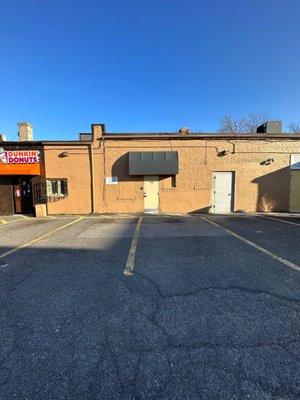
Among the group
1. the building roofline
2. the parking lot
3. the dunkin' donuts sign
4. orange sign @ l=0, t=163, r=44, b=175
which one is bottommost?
the parking lot

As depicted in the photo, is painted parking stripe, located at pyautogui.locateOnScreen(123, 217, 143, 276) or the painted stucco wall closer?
painted parking stripe, located at pyautogui.locateOnScreen(123, 217, 143, 276)

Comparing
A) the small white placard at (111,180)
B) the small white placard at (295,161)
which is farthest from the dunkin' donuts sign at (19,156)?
the small white placard at (295,161)

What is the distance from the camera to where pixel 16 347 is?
2529 mm

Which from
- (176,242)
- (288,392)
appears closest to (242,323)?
(288,392)

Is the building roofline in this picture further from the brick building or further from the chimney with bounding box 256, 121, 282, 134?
the chimney with bounding box 256, 121, 282, 134

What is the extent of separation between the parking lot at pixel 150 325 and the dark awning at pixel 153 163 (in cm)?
862

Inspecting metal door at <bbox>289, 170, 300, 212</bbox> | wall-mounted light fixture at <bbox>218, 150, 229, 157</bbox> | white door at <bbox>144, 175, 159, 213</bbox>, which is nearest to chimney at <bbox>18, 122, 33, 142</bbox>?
white door at <bbox>144, 175, 159, 213</bbox>

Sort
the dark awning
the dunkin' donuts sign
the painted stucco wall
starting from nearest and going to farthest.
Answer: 1. the dark awning
2. the dunkin' donuts sign
3. the painted stucco wall

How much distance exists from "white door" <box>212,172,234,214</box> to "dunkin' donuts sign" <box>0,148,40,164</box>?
1081 centimetres

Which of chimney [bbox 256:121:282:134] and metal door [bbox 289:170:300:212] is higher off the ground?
chimney [bbox 256:121:282:134]

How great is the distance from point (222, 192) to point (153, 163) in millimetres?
4611

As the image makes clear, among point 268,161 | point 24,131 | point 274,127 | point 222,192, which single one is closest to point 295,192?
point 268,161

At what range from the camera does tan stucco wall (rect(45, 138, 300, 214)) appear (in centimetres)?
1442

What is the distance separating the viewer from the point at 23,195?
49.3 feet
